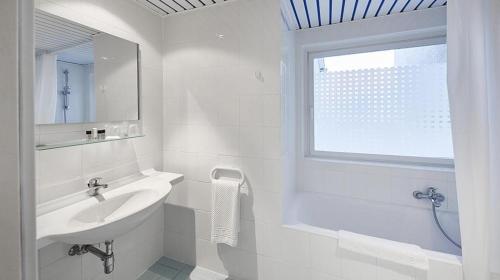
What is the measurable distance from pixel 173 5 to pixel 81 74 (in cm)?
91

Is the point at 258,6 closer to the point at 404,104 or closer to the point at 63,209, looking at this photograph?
the point at 404,104

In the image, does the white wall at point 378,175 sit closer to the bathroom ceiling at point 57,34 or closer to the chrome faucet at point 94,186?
the chrome faucet at point 94,186

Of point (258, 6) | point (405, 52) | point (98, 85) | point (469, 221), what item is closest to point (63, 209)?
point (98, 85)

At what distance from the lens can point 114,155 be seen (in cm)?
166

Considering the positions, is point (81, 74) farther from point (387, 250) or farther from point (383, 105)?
point (383, 105)

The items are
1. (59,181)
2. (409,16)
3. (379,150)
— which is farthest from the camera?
(379,150)

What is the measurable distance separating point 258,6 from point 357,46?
116cm

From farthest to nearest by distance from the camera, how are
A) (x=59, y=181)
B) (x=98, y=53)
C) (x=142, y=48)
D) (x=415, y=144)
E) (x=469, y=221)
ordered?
(x=415, y=144)
(x=142, y=48)
(x=98, y=53)
(x=59, y=181)
(x=469, y=221)

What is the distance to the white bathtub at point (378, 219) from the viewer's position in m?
1.90

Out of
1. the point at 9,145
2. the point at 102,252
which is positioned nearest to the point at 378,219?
→ the point at 102,252

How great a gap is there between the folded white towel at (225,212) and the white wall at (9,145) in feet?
4.41

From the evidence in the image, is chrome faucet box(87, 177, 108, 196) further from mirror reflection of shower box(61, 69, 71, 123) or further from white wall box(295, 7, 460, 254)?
white wall box(295, 7, 460, 254)

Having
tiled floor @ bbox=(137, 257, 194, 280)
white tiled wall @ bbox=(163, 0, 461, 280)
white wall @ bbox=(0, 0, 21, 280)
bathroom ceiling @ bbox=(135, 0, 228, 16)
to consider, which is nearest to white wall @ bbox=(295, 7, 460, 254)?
white tiled wall @ bbox=(163, 0, 461, 280)

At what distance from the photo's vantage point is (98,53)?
59.6 inches
